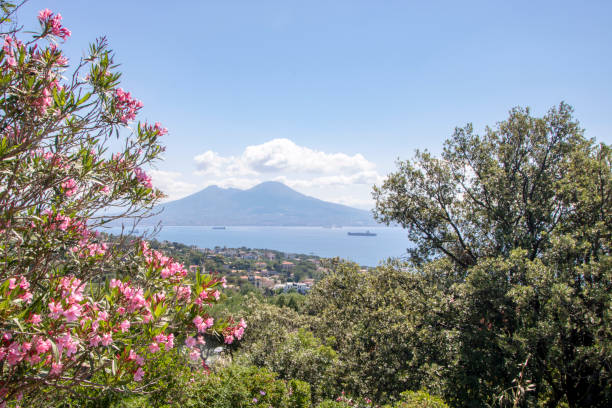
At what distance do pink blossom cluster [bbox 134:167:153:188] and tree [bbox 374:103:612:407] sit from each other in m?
5.96

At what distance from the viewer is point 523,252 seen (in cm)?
748

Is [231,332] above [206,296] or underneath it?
underneath

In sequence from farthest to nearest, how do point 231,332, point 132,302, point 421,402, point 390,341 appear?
point 390,341 < point 421,402 < point 231,332 < point 132,302

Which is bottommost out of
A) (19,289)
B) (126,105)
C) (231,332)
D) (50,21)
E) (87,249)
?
(231,332)

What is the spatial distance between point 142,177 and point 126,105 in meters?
0.80

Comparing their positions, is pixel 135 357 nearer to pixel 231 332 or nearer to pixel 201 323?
pixel 201 323

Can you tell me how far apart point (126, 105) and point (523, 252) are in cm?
852

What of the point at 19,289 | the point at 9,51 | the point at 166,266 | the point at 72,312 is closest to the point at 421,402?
the point at 166,266

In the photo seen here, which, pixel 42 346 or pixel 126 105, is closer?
pixel 42 346

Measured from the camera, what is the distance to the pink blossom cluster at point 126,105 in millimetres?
3309

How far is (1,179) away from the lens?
262cm

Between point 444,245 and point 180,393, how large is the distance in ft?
34.8

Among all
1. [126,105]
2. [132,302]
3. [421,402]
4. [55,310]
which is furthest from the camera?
[421,402]

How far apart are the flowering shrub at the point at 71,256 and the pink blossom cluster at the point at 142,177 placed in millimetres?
12
